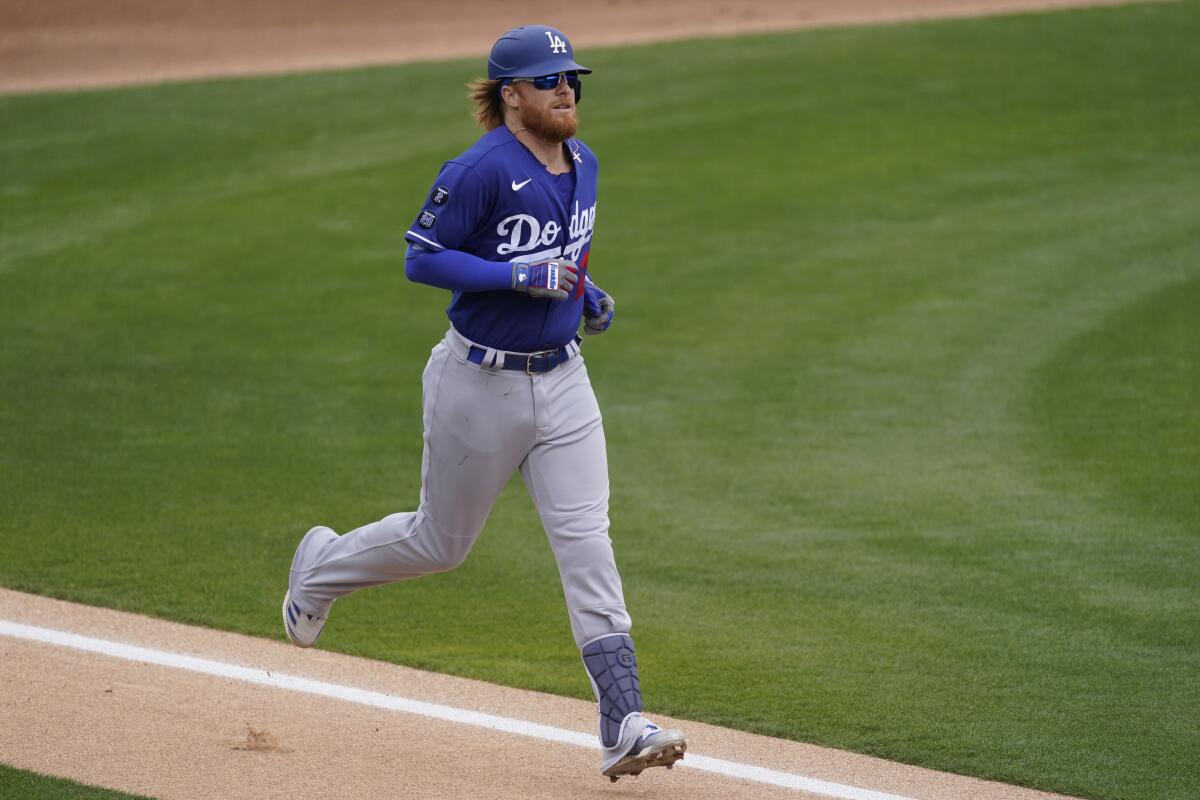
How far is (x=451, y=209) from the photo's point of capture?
494 centimetres

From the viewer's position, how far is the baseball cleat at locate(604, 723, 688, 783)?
4762 millimetres

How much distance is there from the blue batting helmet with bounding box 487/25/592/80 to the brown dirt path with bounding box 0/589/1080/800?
226 cm

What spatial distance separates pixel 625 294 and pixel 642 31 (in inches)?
427

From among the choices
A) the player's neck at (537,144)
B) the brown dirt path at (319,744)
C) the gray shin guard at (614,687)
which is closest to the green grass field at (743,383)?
the brown dirt path at (319,744)

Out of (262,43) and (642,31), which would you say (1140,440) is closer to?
(642,31)

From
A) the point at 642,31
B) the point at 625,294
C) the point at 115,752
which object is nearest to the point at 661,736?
the point at 115,752

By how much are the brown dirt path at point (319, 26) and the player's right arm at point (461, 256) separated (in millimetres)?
16498

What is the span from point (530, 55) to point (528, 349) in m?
0.94

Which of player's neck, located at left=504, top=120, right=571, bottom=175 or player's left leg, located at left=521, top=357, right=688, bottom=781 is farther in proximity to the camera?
player's neck, located at left=504, top=120, right=571, bottom=175

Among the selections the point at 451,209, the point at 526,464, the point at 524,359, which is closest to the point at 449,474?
the point at 526,464

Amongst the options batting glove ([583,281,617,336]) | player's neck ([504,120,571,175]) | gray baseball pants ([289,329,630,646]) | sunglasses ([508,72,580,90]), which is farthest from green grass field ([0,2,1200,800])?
sunglasses ([508,72,580,90])

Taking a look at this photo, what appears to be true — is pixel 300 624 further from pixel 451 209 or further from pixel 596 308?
pixel 451 209

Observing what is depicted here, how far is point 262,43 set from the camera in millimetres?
22375

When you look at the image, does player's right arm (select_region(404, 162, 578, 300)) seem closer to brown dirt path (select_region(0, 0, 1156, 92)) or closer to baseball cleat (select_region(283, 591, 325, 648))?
baseball cleat (select_region(283, 591, 325, 648))
